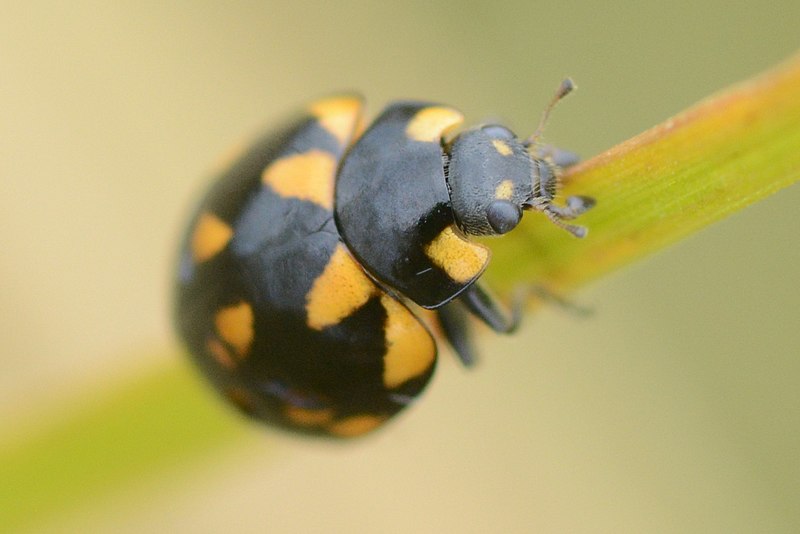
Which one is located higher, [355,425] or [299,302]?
[299,302]

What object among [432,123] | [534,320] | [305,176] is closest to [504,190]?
[432,123]

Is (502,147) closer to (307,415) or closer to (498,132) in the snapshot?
(498,132)

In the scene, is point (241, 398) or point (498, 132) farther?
point (241, 398)

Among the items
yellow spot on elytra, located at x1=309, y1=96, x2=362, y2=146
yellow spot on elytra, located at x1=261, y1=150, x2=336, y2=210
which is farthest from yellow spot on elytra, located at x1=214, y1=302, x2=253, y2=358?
yellow spot on elytra, located at x1=309, y1=96, x2=362, y2=146

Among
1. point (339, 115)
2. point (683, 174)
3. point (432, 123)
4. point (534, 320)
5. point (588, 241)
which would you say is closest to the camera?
point (683, 174)

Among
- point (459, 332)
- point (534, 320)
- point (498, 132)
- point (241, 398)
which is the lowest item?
point (534, 320)

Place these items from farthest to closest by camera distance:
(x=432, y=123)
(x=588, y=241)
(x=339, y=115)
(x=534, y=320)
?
(x=534, y=320)
(x=339, y=115)
(x=432, y=123)
(x=588, y=241)

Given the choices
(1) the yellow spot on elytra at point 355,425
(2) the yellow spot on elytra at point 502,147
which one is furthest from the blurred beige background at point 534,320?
(2) the yellow spot on elytra at point 502,147

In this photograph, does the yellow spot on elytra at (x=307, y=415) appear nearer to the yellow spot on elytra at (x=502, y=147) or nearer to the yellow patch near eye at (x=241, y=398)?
the yellow patch near eye at (x=241, y=398)
